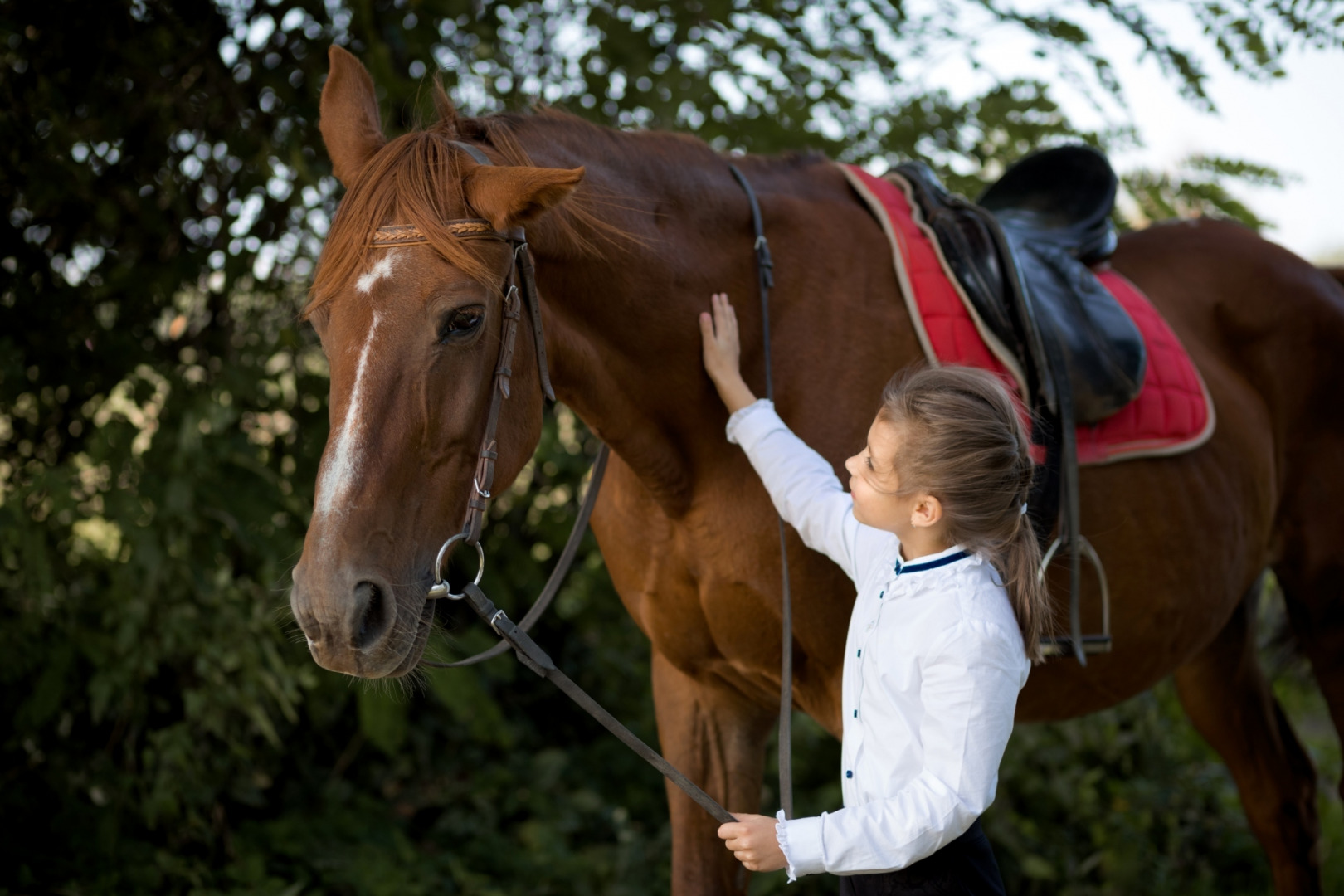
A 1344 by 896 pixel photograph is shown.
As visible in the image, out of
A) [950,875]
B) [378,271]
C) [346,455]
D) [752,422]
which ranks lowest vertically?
[950,875]

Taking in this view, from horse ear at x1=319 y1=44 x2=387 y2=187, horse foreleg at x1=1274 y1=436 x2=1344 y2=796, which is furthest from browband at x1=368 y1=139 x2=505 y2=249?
horse foreleg at x1=1274 y1=436 x2=1344 y2=796

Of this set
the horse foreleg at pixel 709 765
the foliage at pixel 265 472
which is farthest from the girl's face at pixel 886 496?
the foliage at pixel 265 472

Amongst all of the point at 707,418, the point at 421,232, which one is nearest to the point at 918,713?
the point at 707,418

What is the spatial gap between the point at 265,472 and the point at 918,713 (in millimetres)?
2083

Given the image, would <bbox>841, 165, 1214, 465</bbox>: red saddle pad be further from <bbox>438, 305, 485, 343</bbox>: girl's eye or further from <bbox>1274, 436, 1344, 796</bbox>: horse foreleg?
<bbox>438, 305, 485, 343</bbox>: girl's eye

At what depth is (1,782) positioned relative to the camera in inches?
115

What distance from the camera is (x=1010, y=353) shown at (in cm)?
204

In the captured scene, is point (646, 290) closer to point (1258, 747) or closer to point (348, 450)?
point (348, 450)

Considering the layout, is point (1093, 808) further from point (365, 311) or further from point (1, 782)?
point (1, 782)

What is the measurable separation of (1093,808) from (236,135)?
3.70 m

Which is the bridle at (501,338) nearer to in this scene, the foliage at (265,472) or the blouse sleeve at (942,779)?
the blouse sleeve at (942,779)

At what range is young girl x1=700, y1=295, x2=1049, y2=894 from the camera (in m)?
1.25

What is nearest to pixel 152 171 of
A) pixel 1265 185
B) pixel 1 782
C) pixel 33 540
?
pixel 33 540

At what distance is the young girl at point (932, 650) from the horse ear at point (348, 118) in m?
0.95
